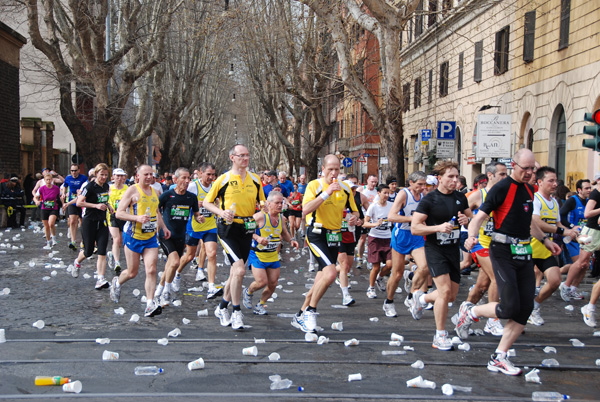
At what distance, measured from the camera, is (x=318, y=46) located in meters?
29.4

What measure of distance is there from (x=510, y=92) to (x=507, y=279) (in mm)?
19372

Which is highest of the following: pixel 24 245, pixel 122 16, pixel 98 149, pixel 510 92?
pixel 122 16

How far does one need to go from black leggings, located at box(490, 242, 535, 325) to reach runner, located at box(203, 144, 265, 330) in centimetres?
290

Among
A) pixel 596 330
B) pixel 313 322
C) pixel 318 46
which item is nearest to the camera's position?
pixel 313 322

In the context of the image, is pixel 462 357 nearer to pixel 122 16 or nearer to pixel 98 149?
pixel 98 149

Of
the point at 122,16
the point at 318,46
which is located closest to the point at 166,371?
the point at 122,16

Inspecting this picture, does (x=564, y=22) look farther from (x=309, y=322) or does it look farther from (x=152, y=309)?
(x=152, y=309)

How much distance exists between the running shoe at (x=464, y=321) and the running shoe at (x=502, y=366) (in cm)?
86

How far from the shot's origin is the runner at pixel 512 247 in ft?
20.5

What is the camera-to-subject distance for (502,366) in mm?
6141

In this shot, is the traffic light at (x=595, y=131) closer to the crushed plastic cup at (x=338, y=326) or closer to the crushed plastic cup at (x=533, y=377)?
the crushed plastic cup at (x=338, y=326)

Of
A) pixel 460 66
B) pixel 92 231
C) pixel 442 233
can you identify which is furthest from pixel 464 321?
pixel 460 66

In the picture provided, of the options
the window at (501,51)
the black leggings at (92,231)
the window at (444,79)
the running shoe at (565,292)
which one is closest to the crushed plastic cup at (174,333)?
the black leggings at (92,231)

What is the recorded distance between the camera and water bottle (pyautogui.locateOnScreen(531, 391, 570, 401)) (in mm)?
5434
